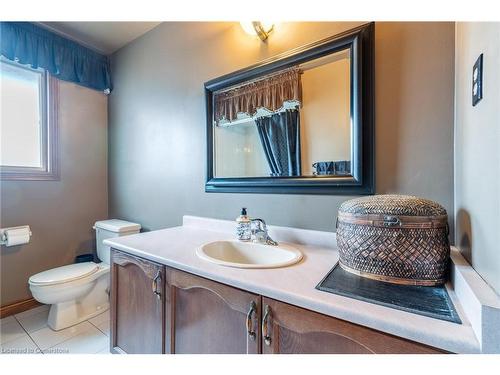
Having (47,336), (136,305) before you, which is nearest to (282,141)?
(136,305)

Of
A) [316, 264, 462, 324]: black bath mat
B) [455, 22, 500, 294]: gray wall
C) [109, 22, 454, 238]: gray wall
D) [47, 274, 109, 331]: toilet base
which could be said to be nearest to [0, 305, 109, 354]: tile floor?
[47, 274, 109, 331]: toilet base

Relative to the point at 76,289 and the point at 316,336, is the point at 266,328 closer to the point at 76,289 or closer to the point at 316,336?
the point at 316,336

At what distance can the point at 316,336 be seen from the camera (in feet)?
2.10

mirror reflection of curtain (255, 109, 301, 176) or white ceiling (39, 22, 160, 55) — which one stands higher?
white ceiling (39, 22, 160, 55)

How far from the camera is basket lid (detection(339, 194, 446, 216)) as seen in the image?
0.71 meters

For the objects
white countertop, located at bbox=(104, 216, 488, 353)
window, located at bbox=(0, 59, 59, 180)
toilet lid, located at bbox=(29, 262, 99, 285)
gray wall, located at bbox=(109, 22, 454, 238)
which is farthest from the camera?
window, located at bbox=(0, 59, 59, 180)

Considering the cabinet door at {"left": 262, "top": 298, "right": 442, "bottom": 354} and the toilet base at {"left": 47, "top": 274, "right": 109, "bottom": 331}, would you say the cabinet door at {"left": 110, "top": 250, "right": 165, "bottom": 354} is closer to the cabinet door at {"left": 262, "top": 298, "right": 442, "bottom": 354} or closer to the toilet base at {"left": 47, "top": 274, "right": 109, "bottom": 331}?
the cabinet door at {"left": 262, "top": 298, "right": 442, "bottom": 354}

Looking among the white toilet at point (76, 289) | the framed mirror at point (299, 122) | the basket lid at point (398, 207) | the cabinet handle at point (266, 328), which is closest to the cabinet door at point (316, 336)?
the cabinet handle at point (266, 328)

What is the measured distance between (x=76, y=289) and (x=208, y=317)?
1.34 meters

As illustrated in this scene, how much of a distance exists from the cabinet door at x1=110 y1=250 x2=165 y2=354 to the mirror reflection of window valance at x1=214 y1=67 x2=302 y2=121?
40.2 inches

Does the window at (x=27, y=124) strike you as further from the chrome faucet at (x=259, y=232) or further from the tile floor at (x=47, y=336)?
the chrome faucet at (x=259, y=232)
